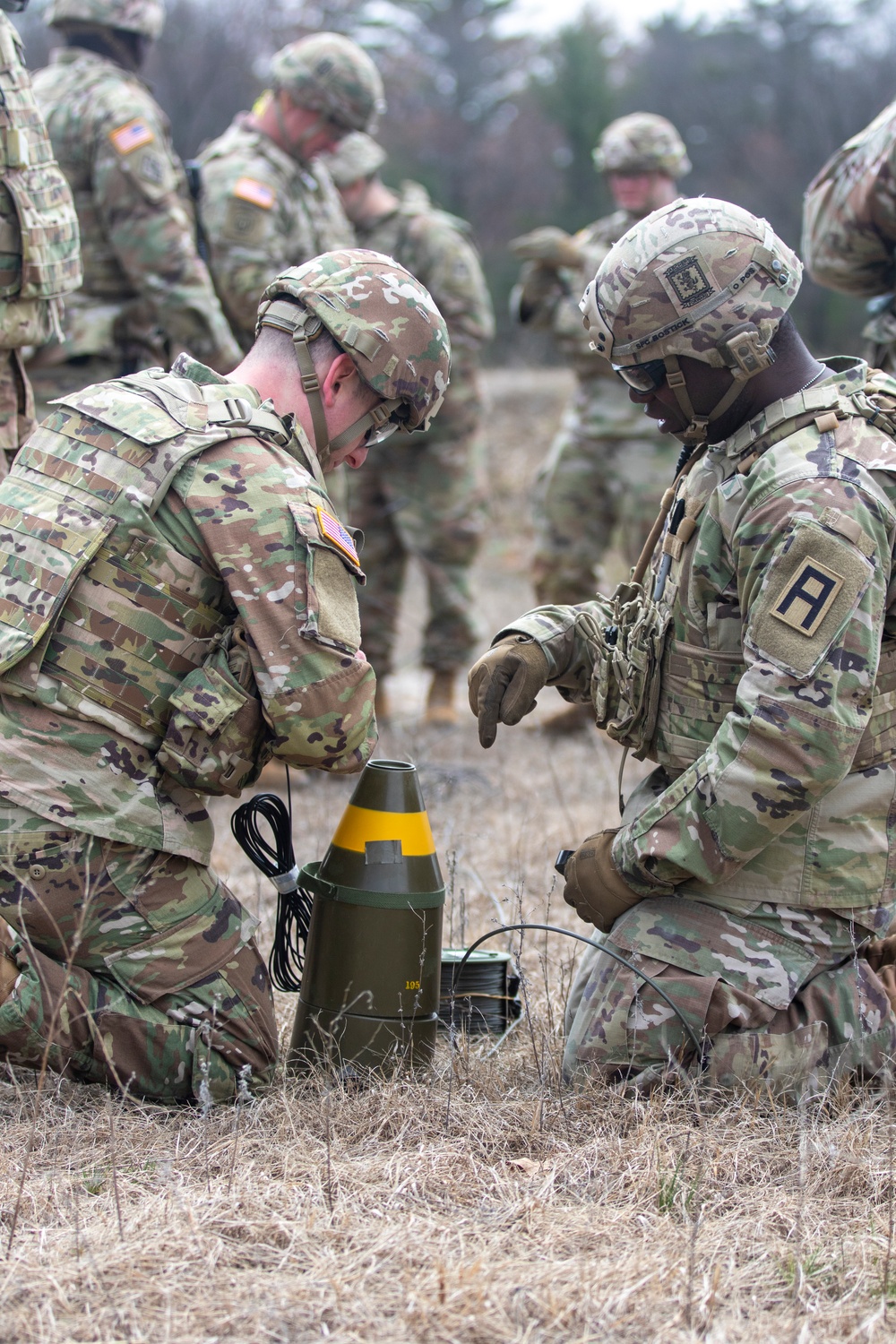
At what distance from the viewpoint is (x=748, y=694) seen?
119 inches

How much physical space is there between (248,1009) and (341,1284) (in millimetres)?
1035

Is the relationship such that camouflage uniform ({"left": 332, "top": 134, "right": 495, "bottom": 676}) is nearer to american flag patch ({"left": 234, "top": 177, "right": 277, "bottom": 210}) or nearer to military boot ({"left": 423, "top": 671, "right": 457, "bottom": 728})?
military boot ({"left": 423, "top": 671, "right": 457, "bottom": 728})

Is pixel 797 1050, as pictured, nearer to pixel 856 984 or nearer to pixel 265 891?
pixel 856 984

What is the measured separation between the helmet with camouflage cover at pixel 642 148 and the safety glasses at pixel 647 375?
4.48 meters

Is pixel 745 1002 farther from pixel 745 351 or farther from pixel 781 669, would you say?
pixel 745 351

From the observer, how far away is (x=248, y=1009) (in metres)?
3.30

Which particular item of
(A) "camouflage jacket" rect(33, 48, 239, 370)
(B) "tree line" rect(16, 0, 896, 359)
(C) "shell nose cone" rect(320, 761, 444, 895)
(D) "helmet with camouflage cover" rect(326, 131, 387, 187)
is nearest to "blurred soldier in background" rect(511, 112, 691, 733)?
(D) "helmet with camouflage cover" rect(326, 131, 387, 187)

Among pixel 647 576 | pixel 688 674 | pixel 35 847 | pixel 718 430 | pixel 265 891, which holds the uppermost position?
pixel 718 430

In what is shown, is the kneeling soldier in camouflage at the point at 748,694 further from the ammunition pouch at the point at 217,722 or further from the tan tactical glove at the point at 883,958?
the ammunition pouch at the point at 217,722

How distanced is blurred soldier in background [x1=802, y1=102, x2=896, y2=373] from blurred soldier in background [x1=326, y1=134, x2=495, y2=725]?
2.65 m

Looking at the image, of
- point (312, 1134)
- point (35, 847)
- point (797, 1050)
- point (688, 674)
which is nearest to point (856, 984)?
point (797, 1050)

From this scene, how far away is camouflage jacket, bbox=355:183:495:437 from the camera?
7688 mm

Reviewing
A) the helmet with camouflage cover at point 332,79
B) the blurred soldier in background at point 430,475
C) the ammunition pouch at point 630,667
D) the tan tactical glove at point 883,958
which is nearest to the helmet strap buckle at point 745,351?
the ammunition pouch at point 630,667

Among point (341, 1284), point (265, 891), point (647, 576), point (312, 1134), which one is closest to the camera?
point (341, 1284)
